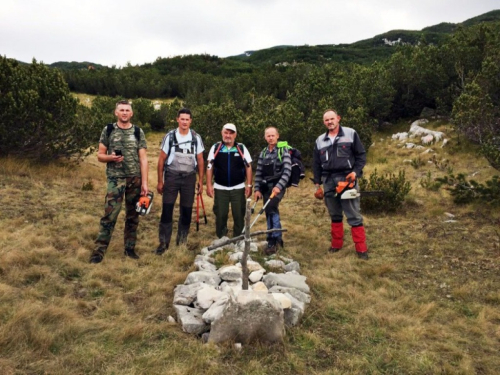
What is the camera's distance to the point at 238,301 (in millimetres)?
3107

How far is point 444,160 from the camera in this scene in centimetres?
1137

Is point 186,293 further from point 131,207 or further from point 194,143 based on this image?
point 194,143

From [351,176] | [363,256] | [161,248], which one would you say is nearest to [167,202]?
[161,248]

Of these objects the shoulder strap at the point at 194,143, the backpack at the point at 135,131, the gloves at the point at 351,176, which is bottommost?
the gloves at the point at 351,176

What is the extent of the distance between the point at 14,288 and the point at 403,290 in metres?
4.44

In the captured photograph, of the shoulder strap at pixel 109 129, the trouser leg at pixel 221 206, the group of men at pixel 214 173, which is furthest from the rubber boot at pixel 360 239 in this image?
the shoulder strap at pixel 109 129

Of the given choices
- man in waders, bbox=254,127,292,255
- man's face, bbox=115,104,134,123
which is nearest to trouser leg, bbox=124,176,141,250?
man's face, bbox=115,104,134,123

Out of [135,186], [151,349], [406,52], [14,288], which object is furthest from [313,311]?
[406,52]

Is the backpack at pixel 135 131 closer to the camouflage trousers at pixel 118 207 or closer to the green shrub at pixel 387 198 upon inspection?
the camouflage trousers at pixel 118 207

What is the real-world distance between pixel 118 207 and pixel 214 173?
1.48m

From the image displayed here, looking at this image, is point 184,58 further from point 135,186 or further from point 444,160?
point 135,186

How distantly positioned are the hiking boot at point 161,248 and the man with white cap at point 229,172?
3.11 ft

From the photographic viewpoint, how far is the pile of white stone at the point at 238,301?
3088mm

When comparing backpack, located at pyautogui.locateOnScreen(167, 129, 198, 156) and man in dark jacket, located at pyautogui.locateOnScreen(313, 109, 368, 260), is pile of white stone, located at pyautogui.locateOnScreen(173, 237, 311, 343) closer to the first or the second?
man in dark jacket, located at pyautogui.locateOnScreen(313, 109, 368, 260)
